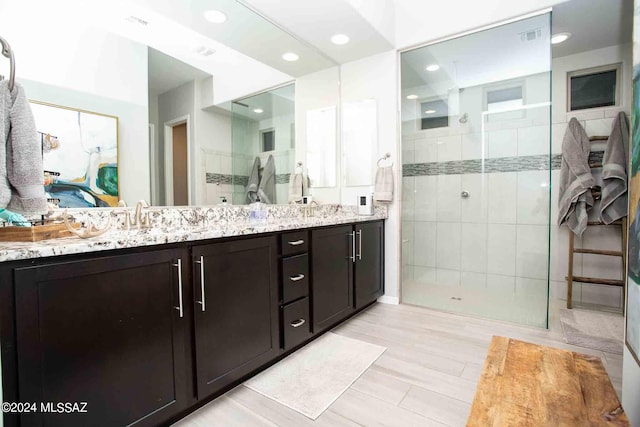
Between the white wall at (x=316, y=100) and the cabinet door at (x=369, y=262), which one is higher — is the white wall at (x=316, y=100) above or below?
above

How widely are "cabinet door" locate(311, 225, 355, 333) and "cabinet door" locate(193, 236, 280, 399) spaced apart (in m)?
0.41

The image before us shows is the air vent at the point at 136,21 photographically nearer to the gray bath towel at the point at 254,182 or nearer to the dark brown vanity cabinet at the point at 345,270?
the gray bath towel at the point at 254,182

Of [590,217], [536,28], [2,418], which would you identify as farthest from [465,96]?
[2,418]

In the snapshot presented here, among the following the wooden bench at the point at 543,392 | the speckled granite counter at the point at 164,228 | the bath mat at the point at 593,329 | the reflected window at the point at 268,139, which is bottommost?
the bath mat at the point at 593,329

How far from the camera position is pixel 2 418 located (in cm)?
87

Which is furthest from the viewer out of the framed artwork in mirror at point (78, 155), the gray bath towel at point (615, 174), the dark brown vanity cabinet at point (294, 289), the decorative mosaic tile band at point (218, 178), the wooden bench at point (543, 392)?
the gray bath towel at point (615, 174)

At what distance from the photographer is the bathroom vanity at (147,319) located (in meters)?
0.94

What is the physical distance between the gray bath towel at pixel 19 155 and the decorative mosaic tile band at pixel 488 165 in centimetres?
275

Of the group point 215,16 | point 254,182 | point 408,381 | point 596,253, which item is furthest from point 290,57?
point 596,253

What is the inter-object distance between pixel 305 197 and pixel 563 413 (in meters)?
2.39

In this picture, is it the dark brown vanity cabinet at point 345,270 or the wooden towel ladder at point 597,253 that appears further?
the wooden towel ladder at point 597,253

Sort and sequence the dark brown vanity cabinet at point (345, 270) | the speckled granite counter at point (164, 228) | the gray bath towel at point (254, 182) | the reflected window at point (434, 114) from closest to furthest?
1. the speckled granite counter at point (164, 228)
2. the dark brown vanity cabinet at point (345, 270)
3. the gray bath towel at point (254, 182)
4. the reflected window at point (434, 114)

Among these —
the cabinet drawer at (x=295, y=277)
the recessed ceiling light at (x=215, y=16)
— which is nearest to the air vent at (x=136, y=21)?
the recessed ceiling light at (x=215, y=16)

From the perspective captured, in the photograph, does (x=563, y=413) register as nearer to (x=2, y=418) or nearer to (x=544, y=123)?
(x=2, y=418)
